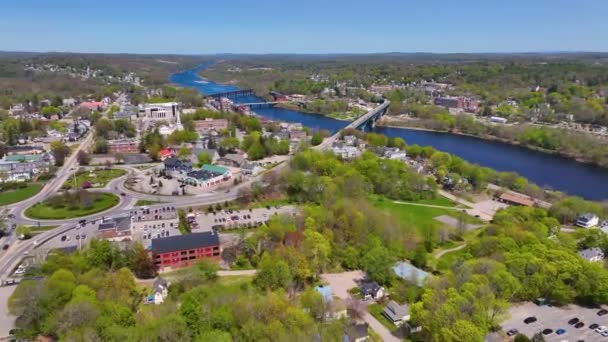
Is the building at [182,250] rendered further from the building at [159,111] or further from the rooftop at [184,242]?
the building at [159,111]

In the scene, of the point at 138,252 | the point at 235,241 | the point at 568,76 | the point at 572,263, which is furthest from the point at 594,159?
the point at 568,76

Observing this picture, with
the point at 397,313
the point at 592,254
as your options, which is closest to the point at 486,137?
the point at 592,254

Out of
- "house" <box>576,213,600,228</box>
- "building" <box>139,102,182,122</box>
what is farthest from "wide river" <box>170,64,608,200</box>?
"building" <box>139,102,182,122</box>

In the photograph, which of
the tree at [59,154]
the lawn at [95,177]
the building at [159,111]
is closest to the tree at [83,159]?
the tree at [59,154]

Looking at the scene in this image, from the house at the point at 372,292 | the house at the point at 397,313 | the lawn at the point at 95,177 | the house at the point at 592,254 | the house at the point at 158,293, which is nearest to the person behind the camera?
the house at the point at 397,313

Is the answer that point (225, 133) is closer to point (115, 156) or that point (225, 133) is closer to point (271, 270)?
point (115, 156)
